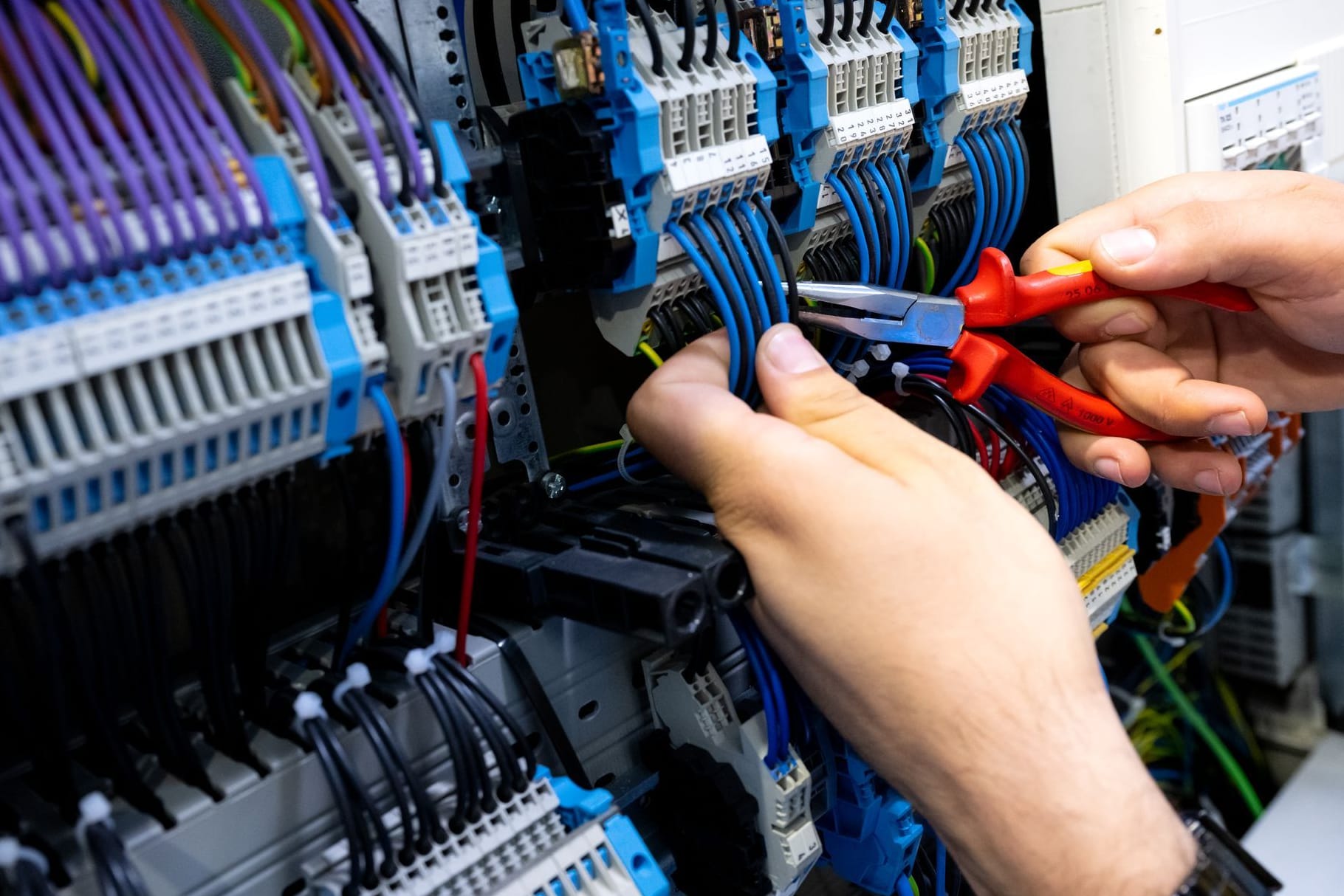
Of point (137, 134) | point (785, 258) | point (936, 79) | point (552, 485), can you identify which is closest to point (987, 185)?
point (936, 79)

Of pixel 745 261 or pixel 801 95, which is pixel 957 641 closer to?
pixel 745 261

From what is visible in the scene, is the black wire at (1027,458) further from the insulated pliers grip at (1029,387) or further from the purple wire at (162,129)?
the purple wire at (162,129)

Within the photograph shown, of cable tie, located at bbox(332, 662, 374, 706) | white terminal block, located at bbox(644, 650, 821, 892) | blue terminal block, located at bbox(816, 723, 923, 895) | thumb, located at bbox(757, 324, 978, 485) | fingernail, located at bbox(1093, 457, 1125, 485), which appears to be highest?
thumb, located at bbox(757, 324, 978, 485)

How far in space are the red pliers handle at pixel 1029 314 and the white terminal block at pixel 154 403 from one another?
0.67 m

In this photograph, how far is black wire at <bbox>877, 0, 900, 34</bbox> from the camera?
112cm

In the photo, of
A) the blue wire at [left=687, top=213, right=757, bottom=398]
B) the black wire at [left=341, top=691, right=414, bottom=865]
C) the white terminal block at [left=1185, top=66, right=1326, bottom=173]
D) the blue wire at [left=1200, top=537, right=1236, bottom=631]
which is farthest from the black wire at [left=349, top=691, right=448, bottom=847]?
the blue wire at [left=1200, top=537, right=1236, bottom=631]

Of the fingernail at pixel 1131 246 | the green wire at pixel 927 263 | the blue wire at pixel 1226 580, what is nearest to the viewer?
the fingernail at pixel 1131 246

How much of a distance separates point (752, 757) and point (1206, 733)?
1.89 metres

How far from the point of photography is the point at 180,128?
0.63 metres

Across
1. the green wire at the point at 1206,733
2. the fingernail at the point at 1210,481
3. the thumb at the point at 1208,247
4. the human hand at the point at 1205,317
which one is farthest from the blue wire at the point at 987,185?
the green wire at the point at 1206,733

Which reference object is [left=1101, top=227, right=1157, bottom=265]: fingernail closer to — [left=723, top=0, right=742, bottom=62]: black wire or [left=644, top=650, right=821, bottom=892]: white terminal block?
[left=723, top=0, right=742, bottom=62]: black wire

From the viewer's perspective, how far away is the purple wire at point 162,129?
620 mm

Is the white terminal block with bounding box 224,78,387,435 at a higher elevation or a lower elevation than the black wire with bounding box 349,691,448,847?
higher

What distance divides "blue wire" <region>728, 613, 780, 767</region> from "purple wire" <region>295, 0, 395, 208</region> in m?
0.47
